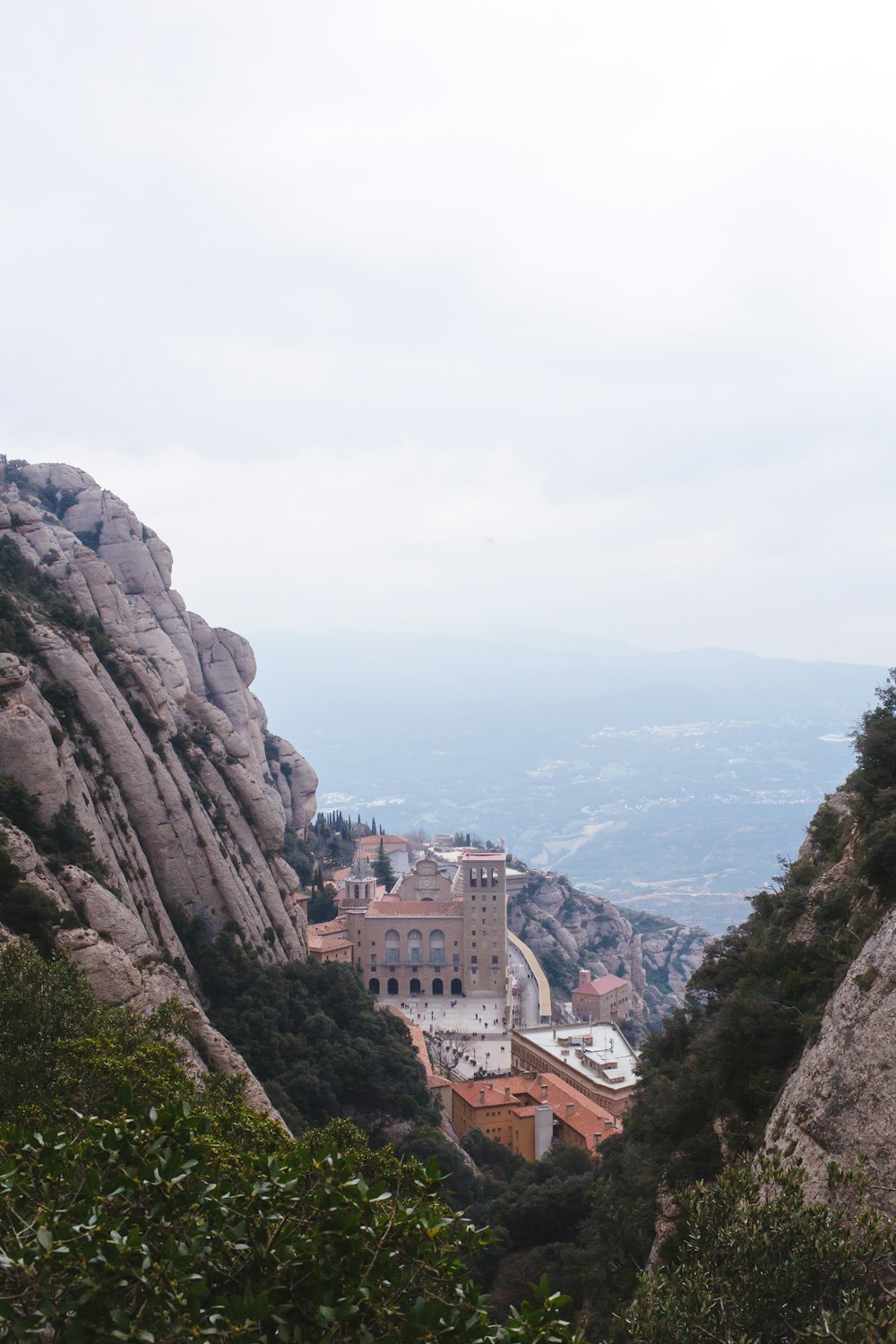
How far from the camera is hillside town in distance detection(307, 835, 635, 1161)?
219 feet

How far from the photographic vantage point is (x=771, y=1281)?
1190 cm

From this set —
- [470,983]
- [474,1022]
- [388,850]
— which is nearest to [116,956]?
[474,1022]

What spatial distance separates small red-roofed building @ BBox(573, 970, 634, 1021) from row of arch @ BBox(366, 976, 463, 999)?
11.3 m

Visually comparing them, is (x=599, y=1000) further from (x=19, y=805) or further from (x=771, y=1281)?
(x=771, y=1281)

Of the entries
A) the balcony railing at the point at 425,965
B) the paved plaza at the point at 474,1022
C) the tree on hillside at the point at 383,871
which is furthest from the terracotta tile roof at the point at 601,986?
the tree on hillside at the point at 383,871

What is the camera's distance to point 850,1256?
11836 mm

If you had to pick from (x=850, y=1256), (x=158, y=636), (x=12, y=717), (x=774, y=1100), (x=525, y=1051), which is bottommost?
(x=525, y=1051)

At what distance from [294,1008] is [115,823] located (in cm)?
1281

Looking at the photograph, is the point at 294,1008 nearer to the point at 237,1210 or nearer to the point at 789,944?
the point at 789,944

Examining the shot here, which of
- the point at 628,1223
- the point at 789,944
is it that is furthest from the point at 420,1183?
the point at 789,944

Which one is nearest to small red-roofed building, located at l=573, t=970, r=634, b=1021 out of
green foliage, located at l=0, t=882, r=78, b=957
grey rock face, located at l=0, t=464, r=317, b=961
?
grey rock face, located at l=0, t=464, r=317, b=961

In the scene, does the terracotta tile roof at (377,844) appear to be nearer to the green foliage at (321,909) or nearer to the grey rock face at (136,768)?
the green foliage at (321,909)

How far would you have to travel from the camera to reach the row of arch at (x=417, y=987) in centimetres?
8681

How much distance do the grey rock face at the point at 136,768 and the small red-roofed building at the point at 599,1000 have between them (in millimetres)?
43085
